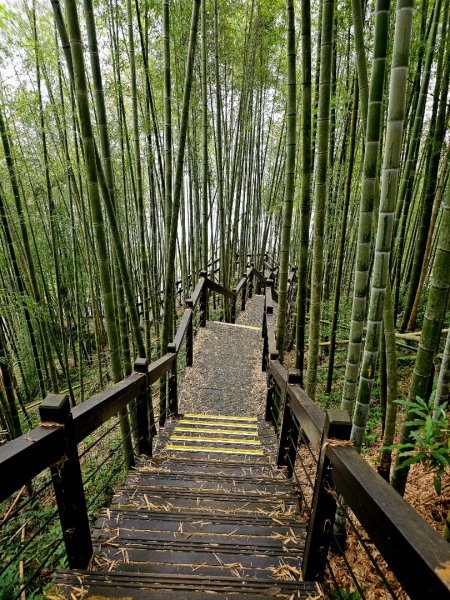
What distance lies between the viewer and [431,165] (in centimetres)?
349

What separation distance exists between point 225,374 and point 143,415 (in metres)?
2.58

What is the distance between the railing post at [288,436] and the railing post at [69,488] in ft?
4.01

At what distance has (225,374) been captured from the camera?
4750mm

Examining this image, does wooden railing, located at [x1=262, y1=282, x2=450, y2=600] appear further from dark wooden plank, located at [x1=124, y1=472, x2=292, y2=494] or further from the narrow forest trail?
dark wooden plank, located at [x1=124, y1=472, x2=292, y2=494]

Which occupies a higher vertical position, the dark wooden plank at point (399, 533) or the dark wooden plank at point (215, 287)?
the dark wooden plank at point (399, 533)

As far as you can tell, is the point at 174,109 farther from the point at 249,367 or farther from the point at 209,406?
the point at 209,406

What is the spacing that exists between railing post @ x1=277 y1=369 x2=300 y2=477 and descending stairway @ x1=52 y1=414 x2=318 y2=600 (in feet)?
0.30

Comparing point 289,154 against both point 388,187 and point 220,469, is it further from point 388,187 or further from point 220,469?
point 220,469

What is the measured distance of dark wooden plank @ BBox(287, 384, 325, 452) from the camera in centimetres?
136

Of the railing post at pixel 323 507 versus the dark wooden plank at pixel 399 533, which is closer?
the dark wooden plank at pixel 399 533

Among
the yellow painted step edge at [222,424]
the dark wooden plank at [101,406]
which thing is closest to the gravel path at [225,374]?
the yellow painted step edge at [222,424]

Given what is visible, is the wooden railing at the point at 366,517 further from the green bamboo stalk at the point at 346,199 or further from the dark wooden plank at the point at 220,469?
the green bamboo stalk at the point at 346,199

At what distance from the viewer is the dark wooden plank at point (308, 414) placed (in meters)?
1.36

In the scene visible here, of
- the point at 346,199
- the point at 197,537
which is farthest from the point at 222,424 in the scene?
the point at 346,199
